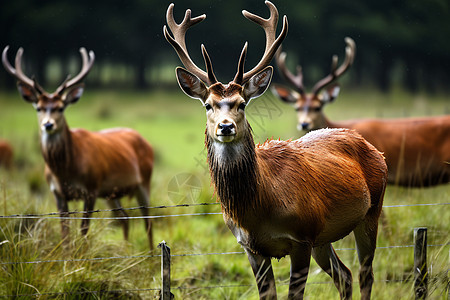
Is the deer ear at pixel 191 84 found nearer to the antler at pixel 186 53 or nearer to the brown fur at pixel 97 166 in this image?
the antler at pixel 186 53

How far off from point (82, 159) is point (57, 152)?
1.01 ft

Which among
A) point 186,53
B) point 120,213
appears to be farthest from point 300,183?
point 120,213

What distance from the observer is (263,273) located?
12.9 ft

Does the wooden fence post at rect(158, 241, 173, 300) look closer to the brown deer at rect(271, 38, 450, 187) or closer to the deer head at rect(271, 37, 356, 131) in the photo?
the brown deer at rect(271, 38, 450, 187)

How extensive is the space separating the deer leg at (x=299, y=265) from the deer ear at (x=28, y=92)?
4.39m

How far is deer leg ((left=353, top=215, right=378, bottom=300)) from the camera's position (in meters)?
4.33

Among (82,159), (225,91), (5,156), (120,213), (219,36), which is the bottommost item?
(5,156)

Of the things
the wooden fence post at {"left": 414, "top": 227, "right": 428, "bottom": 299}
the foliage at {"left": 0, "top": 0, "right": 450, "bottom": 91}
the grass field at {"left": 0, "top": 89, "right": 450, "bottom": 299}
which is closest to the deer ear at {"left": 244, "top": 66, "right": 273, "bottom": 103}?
the grass field at {"left": 0, "top": 89, "right": 450, "bottom": 299}

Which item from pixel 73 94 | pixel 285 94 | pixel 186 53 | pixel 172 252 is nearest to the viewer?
pixel 186 53

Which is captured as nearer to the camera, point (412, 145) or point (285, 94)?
point (412, 145)

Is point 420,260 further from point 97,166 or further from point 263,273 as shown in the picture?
point 97,166

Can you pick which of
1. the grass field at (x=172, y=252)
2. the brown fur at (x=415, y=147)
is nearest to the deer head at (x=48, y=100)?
the grass field at (x=172, y=252)

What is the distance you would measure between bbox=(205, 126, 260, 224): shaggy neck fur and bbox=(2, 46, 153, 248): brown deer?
2658 millimetres

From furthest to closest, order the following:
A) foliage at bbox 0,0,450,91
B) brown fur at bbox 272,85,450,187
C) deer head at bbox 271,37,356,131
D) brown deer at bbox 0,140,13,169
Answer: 1. foliage at bbox 0,0,450,91
2. brown deer at bbox 0,140,13,169
3. deer head at bbox 271,37,356,131
4. brown fur at bbox 272,85,450,187
